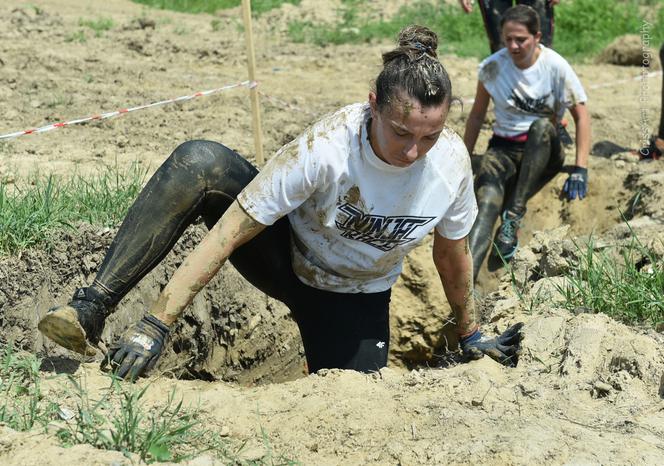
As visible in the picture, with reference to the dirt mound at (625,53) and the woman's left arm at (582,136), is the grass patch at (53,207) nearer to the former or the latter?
the woman's left arm at (582,136)

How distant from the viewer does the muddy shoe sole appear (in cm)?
329

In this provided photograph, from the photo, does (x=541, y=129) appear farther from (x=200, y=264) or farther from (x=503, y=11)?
(x=200, y=264)

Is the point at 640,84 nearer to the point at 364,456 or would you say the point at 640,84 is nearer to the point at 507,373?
the point at 507,373

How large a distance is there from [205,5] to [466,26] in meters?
3.22

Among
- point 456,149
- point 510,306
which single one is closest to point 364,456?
point 456,149

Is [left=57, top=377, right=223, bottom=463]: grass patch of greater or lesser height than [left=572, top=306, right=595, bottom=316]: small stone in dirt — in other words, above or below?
above

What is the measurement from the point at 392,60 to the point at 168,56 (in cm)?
606

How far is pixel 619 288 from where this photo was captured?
→ 4250 mm

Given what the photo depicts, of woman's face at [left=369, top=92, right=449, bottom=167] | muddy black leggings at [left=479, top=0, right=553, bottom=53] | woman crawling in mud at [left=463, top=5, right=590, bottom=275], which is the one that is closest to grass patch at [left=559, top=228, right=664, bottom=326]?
woman's face at [left=369, top=92, right=449, bottom=167]

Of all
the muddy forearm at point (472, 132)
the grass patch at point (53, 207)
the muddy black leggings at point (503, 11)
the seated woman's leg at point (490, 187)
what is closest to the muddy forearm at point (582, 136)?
the seated woman's leg at point (490, 187)

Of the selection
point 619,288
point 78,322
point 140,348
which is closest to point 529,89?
point 619,288

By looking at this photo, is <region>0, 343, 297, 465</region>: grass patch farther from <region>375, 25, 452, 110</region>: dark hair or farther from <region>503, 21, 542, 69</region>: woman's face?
<region>503, 21, 542, 69</region>: woman's face

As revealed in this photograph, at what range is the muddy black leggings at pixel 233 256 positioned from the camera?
3.55m

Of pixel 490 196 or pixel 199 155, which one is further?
pixel 490 196
